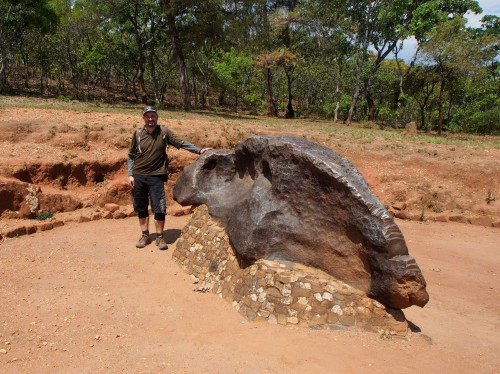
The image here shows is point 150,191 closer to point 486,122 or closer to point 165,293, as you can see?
point 165,293

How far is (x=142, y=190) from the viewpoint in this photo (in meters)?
5.61

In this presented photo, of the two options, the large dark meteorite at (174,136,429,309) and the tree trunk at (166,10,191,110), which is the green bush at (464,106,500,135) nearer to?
the tree trunk at (166,10,191,110)

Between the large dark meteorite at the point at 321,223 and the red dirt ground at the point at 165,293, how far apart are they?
1.96ft

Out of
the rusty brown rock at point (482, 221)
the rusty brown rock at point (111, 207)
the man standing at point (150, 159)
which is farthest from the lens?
the rusty brown rock at point (482, 221)

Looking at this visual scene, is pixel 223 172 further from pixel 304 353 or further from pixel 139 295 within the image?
pixel 304 353

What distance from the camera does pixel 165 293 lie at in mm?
4422

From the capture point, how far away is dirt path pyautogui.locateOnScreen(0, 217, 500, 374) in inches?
121

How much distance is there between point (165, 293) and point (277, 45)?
2054cm

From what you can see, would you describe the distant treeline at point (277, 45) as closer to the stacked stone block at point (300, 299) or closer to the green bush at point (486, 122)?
the green bush at point (486, 122)

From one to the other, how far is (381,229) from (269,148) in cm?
160

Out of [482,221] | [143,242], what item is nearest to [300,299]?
[143,242]

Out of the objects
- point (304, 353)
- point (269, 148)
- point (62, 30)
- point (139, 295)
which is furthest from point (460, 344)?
point (62, 30)

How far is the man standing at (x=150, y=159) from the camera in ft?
17.7

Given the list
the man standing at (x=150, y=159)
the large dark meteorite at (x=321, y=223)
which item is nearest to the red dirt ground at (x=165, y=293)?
the large dark meteorite at (x=321, y=223)
